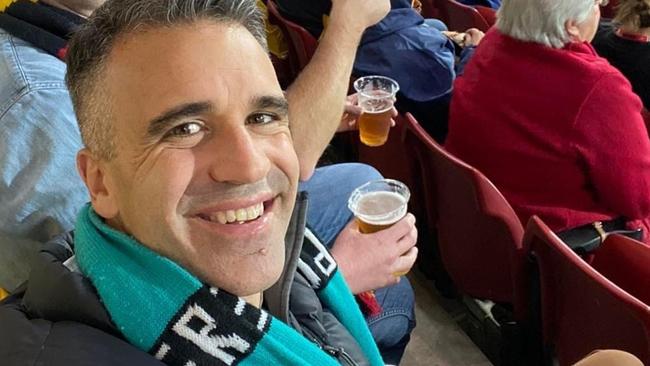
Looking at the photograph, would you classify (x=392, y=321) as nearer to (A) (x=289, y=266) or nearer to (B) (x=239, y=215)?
(A) (x=289, y=266)

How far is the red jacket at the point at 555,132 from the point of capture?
7.34ft

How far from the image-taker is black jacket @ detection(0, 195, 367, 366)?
1.00 metres

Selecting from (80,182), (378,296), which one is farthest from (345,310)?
(80,182)

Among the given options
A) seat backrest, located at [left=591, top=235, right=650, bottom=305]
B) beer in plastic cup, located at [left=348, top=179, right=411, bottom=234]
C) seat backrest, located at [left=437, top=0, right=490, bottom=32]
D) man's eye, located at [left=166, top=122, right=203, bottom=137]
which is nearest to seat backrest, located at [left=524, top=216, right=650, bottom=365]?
seat backrest, located at [left=591, top=235, right=650, bottom=305]

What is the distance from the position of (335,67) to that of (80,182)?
84 centimetres

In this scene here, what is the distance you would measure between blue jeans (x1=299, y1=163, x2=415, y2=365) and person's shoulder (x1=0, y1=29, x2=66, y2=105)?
2.23 ft

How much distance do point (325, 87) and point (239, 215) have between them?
36.8 inches

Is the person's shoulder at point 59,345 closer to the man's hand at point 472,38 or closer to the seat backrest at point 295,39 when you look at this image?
the seat backrest at point 295,39

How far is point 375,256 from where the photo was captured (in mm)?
1728

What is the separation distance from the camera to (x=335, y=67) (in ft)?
6.84

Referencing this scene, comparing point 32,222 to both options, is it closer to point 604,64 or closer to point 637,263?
point 637,263

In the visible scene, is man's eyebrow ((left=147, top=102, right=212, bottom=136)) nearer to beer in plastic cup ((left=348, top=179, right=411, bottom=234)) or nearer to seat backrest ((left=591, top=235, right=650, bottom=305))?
beer in plastic cup ((left=348, top=179, right=411, bottom=234))

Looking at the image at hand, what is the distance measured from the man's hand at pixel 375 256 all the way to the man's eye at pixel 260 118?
1.98ft

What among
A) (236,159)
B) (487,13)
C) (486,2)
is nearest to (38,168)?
(236,159)
